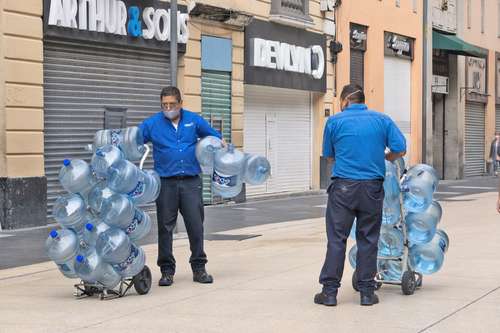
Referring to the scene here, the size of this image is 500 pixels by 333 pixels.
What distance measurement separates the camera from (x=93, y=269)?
859cm

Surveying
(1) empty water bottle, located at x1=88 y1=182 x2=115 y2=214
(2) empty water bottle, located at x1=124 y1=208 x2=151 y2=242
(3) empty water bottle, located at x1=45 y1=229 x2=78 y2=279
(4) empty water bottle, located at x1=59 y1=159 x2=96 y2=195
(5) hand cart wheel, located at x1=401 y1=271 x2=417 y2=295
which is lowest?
(5) hand cart wheel, located at x1=401 y1=271 x2=417 y2=295

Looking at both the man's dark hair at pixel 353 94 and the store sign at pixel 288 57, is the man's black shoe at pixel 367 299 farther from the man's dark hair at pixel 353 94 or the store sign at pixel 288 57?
the store sign at pixel 288 57

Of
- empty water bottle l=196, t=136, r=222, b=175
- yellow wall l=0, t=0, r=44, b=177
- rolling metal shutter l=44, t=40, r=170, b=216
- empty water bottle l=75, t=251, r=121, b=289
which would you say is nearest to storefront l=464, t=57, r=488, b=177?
rolling metal shutter l=44, t=40, r=170, b=216

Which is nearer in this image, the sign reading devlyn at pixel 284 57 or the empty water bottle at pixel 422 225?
the empty water bottle at pixel 422 225

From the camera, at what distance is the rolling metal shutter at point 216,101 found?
70.6 feet

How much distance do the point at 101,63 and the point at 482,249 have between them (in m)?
8.46

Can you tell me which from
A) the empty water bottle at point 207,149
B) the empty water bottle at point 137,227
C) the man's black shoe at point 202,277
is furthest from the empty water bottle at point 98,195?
the man's black shoe at point 202,277

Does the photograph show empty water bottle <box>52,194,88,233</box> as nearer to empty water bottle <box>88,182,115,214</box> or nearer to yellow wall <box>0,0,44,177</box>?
empty water bottle <box>88,182,115,214</box>

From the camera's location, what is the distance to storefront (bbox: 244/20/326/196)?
23.6m

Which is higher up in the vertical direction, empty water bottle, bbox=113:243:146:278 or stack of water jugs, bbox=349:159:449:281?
stack of water jugs, bbox=349:159:449:281

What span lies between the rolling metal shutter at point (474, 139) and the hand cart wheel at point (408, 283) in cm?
3071

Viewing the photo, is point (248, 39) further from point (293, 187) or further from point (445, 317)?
point (445, 317)

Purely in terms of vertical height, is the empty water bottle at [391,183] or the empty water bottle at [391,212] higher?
the empty water bottle at [391,183]

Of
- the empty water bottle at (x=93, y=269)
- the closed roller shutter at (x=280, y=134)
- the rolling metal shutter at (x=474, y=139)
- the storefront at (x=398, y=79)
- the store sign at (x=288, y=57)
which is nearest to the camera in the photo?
the empty water bottle at (x=93, y=269)
